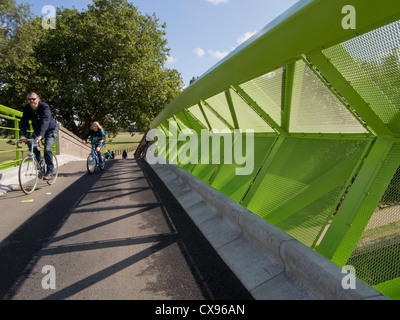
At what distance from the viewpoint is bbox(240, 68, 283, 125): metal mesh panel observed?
134 inches

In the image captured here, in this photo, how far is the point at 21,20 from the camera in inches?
941

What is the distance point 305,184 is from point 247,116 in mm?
2074

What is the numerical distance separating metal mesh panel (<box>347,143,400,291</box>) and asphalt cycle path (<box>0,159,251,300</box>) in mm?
895

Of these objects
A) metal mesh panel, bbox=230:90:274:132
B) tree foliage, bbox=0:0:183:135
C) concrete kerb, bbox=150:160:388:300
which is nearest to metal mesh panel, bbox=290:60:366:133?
metal mesh panel, bbox=230:90:274:132

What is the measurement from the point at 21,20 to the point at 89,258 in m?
28.7

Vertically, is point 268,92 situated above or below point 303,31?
below

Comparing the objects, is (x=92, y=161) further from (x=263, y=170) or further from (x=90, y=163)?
(x=263, y=170)

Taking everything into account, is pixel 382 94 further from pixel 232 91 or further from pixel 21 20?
pixel 21 20

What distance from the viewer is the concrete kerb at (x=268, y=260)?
1.75 meters

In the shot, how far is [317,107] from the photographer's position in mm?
3117

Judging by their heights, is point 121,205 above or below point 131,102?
below
